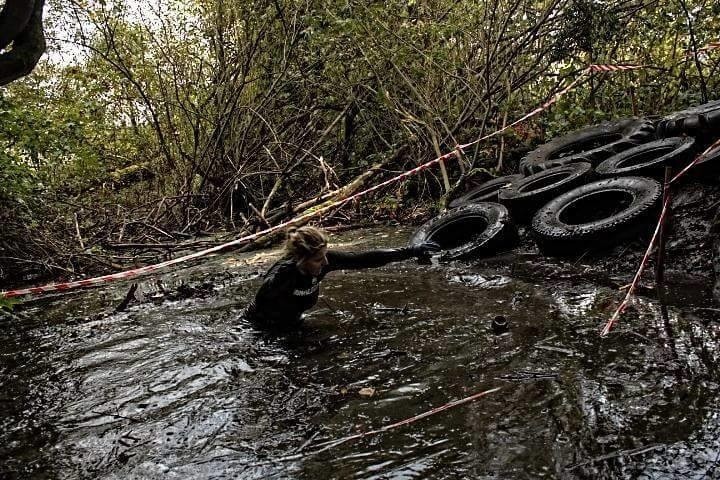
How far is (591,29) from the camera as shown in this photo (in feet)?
30.5

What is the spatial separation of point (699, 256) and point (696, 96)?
593cm

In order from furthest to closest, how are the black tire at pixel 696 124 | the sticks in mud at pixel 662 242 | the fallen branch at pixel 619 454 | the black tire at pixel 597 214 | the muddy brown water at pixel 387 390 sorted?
the black tire at pixel 696 124 → the black tire at pixel 597 214 → the sticks in mud at pixel 662 242 → the muddy brown water at pixel 387 390 → the fallen branch at pixel 619 454

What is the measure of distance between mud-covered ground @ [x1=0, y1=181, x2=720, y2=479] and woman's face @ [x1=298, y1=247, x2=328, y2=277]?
0.55m

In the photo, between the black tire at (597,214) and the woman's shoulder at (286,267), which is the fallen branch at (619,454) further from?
the black tire at (597,214)

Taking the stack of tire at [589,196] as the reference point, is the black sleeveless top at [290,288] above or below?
above

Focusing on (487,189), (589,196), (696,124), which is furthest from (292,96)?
(696,124)

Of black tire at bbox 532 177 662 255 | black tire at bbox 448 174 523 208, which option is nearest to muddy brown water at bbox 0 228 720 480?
black tire at bbox 532 177 662 255

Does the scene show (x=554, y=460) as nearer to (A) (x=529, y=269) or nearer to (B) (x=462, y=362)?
(B) (x=462, y=362)

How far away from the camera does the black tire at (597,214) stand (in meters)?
5.65

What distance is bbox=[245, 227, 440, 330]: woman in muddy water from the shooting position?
4.56 m

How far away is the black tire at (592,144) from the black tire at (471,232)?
4.95 feet

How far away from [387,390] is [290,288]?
1576 mm

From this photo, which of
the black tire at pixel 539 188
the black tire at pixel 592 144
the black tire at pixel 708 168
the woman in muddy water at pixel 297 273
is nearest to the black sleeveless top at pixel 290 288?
the woman in muddy water at pixel 297 273

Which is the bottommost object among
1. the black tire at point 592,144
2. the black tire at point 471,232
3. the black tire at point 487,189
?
the black tire at point 471,232
